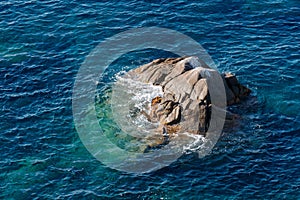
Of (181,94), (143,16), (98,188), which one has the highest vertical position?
(143,16)

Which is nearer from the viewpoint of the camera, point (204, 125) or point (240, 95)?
point (204, 125)

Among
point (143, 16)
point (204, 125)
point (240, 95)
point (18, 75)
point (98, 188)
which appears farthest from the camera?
point (143, 16)

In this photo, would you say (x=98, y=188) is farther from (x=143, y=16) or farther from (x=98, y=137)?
(x=143, y=16)

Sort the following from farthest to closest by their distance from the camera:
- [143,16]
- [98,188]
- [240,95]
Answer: [143,16], [240,95], [98,188]

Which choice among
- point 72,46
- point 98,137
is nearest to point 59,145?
point 98,137

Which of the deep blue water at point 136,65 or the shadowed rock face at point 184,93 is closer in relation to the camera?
the deep blue water at point 136,65
